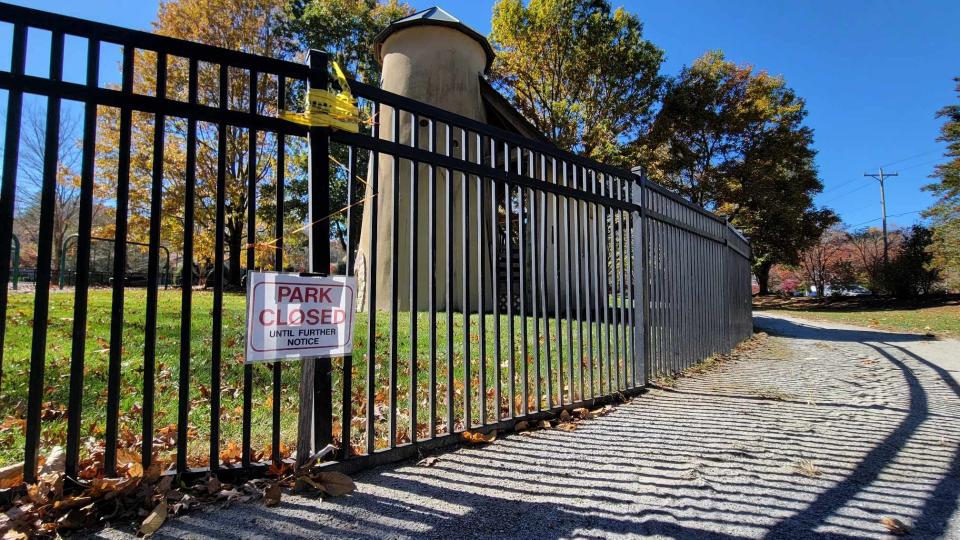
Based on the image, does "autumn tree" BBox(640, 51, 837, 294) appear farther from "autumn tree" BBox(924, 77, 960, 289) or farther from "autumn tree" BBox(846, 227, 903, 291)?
"autumn tree" BBox(846, 227, 903, 291)

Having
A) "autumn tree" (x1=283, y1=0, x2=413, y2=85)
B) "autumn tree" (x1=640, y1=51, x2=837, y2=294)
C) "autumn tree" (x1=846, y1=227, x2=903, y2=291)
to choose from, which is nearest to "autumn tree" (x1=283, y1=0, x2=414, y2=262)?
"autumn tree" (x1=283, y1=0, x2=413, y2=85)

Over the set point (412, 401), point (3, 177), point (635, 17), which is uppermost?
point (635, 17)

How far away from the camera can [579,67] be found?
19.3 metres

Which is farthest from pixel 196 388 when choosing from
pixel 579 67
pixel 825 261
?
pixel 825 261

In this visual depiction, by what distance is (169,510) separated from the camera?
7.29 feet

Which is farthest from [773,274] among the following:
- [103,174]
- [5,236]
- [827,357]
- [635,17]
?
[5,236]

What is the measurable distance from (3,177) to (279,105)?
1.18m

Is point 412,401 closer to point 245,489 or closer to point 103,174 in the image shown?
point 245,489

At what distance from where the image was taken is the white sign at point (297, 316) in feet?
7.98

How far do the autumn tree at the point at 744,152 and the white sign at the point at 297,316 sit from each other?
24.6 meters

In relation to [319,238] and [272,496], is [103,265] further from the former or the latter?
[272,496]

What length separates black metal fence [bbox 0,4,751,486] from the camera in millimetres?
2225

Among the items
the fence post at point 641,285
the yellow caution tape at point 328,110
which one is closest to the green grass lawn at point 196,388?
the fence post at point 641,285

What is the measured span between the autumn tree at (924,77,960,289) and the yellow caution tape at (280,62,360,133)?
99.3ft
